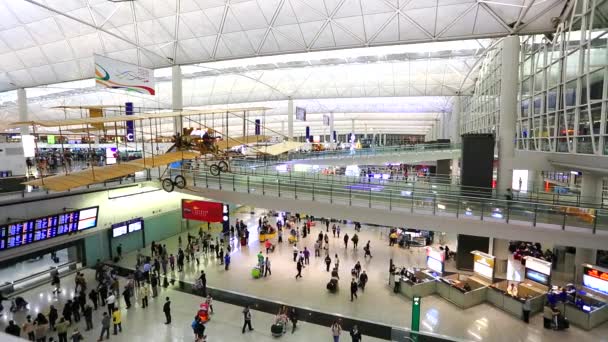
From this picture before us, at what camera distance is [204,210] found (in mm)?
19719

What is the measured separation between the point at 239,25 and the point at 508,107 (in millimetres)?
16040

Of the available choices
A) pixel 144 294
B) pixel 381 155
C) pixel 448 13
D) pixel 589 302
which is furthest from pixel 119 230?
pixel 381 155

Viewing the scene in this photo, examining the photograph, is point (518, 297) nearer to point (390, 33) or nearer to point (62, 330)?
point (390, 33)

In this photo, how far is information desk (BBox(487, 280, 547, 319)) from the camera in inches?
560

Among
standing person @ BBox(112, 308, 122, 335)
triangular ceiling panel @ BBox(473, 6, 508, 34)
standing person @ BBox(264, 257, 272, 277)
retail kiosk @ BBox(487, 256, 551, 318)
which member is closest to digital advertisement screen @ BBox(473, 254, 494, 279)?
retail kiosk @ BBox(487, 256, 551, 318)

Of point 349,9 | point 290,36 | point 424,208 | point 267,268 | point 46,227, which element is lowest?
point 267,268

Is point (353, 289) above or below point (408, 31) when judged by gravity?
below

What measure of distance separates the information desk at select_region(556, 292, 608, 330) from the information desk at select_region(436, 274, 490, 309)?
2.90 m

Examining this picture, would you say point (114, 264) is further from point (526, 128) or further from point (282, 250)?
point (526, 128)

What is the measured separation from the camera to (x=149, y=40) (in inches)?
884

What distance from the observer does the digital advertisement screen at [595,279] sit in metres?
14.7

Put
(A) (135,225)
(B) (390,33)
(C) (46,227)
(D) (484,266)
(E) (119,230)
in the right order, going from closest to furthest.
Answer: (C) (46,227), (D) (484,266), (B) (390,33), (E) (119,230), (A) (135,225)

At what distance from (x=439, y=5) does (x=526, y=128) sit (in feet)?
33.2

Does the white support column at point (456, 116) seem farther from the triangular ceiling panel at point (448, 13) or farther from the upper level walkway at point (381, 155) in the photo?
the triangular ceiling panel at point (448, 13)
